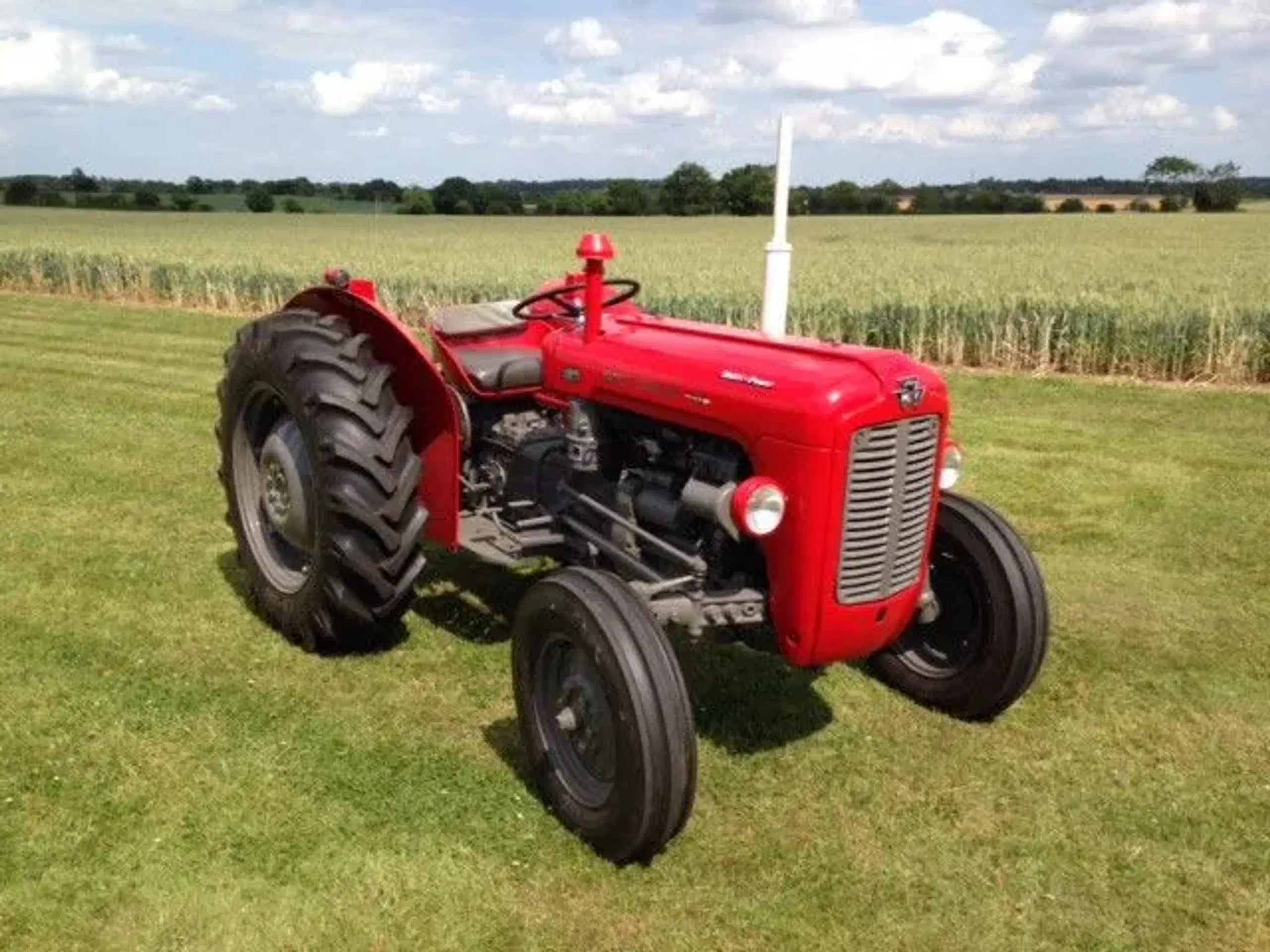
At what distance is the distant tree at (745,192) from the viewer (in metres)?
57.9

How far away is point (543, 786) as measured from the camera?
3449 millimetres

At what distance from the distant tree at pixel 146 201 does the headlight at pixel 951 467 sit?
64875 mm

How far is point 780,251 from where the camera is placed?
469 centimetres

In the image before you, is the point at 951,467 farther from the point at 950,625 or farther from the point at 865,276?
the point at 865,276

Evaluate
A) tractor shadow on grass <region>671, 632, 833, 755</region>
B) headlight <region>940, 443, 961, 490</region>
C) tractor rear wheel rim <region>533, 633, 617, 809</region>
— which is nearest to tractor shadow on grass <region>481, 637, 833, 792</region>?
tractor shadow on grass <region>671, 632, 833, 755</region>

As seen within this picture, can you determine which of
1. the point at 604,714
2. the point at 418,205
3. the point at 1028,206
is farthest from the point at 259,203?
the point at 604,714

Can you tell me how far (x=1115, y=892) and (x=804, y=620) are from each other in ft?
3.62

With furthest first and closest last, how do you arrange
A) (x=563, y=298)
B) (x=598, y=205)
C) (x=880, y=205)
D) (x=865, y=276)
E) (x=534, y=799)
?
(x=598, y=205), (x=880, y=205), (x=865, y=276), (x=563, y=298), (x=534, y=799)

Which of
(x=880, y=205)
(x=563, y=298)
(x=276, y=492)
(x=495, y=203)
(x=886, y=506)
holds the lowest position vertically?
(x=276, y=492)

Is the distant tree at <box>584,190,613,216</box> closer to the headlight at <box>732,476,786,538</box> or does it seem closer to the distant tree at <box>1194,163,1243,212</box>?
the distant tree at <box>1194,163,1243,212</box>

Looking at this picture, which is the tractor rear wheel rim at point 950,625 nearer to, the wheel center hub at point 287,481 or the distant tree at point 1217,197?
the wheel center hub at point 287,481

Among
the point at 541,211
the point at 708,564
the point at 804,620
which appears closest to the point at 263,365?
the point at 708,564

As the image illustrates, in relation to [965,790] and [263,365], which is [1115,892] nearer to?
[965,790]

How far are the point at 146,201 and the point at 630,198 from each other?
87.4ft
